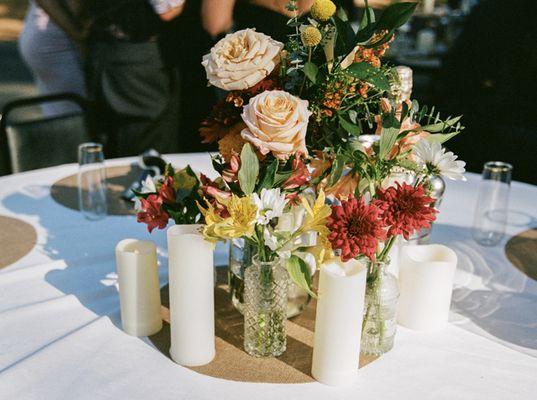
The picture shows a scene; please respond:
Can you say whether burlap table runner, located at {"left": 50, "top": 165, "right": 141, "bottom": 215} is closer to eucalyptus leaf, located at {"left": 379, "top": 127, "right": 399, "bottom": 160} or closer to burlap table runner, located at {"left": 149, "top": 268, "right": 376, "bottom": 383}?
burlap table runner, located at {"left": 149, "top": 268, "right": 376, "bottom": 383}

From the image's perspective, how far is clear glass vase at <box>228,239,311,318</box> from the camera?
0.94 meters

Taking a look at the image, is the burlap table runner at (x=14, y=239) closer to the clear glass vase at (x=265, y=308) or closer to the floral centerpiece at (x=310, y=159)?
the floral centerpiece at (x=310, y=159)

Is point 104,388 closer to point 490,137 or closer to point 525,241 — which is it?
point 525,241

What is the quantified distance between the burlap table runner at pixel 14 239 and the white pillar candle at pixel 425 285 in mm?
823

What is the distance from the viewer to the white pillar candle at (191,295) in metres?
0.79

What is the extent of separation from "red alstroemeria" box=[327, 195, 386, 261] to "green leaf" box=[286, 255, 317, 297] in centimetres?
7

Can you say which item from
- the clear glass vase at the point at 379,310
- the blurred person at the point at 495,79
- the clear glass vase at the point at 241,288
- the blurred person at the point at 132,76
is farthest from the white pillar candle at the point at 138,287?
the blurred person at the point at 495,79

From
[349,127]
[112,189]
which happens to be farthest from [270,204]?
[112,189]

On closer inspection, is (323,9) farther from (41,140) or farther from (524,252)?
(41,140)

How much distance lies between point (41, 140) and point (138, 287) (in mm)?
1217

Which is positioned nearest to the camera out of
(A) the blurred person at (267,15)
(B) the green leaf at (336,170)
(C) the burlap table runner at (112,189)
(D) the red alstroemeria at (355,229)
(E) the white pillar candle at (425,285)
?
(D) the red alstroemeria at (355,229)

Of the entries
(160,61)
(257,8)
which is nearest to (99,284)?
(257,8)

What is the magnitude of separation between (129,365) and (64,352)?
115mm

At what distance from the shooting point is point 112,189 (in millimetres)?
1585
